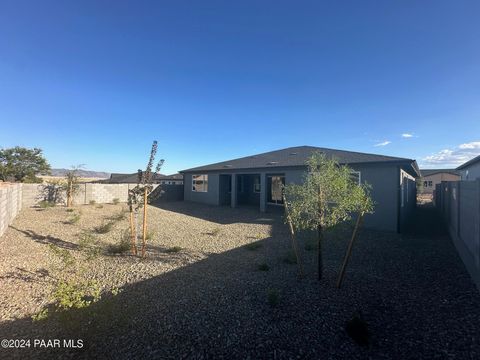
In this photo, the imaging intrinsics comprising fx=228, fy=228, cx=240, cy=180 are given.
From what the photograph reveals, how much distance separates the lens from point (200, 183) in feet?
67.4

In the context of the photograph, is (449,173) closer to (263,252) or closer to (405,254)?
(405,254)

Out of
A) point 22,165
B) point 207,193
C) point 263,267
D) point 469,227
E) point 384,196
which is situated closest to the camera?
point 263,267

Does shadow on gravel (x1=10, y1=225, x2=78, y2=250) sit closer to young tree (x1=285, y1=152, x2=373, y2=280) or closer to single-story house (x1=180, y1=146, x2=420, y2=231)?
young tree (x1=285, y1=152, x2=373, y2=280)

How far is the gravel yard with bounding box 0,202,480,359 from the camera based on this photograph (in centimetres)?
292

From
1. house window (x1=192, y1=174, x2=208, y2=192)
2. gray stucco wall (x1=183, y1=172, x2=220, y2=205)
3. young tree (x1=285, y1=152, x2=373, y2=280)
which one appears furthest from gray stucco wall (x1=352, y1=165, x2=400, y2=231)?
house window (x1=192, y1=174, x2=208, y2=192)

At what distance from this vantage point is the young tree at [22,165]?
968 inches

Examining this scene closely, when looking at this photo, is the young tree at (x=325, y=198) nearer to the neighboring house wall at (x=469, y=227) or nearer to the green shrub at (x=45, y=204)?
the neighboring house wall at (x=469, y=227)

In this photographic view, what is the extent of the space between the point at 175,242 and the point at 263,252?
126 inches


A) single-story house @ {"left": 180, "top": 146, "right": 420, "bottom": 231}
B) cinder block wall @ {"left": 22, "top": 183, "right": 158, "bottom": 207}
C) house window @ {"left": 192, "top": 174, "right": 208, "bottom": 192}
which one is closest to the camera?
single-story house @ {"left": 180, "top": 146, "right": 420, "bottom": 231}

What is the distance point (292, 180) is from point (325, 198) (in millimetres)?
8939

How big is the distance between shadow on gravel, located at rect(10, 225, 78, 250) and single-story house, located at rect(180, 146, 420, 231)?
7700 mm

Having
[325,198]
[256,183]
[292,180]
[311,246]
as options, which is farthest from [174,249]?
[256,183]

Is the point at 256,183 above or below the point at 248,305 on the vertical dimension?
above

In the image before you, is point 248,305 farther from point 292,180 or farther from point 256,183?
point 256,183
